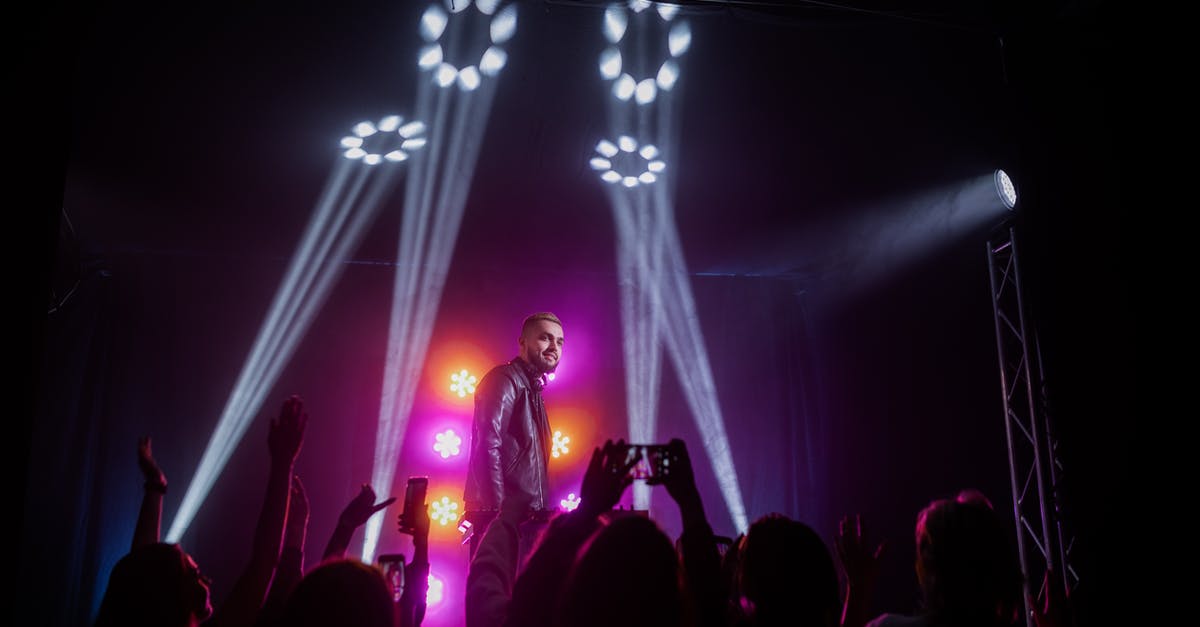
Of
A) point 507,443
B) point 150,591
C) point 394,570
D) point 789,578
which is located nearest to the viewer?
point 150,591

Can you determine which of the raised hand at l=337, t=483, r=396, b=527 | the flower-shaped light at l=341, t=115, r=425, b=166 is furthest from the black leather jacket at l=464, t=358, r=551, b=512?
the raised hand at l=337, t=483, r=396, b=527

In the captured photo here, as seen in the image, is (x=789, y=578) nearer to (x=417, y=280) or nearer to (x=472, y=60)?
(x=472, y=60)

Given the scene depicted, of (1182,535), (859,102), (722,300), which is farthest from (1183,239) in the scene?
(722,300)

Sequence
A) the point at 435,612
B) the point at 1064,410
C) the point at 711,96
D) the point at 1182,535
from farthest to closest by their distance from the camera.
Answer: the point at 435,612
the point at 711,96
the point at 1064,410
the point at 1182,535

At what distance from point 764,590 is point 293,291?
6.95 m

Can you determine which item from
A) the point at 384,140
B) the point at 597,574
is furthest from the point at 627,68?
the point at 597,574

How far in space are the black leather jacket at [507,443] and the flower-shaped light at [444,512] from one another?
2282 mm

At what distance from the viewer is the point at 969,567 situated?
2152mm

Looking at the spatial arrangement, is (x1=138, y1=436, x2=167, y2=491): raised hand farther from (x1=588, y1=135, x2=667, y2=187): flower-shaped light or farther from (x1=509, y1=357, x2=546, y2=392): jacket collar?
(x1=588, y1=135, x2=667, y2=187): flower-shaped light

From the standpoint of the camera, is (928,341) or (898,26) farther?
(928,341)

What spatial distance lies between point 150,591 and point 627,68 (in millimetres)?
3950

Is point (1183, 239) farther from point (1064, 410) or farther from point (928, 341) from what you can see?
point (928, 341)

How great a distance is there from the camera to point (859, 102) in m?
5.04

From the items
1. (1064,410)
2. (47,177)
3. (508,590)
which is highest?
(47,177)
